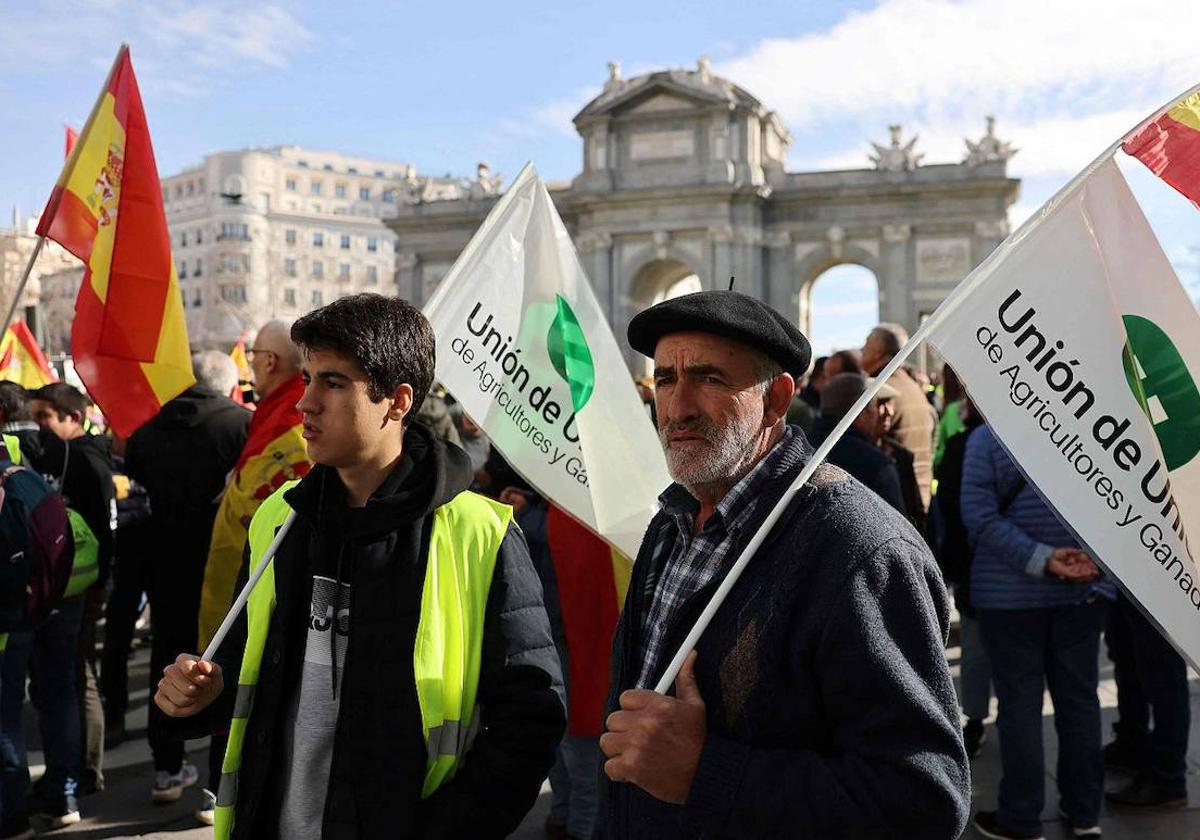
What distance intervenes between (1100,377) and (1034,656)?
2547 millimetres

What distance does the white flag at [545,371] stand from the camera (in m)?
3.75

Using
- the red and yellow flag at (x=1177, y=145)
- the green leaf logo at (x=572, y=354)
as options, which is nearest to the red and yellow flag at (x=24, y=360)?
the green leaf logo at (x=572, y=354)

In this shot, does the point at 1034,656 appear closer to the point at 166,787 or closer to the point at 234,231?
the point at 166,787

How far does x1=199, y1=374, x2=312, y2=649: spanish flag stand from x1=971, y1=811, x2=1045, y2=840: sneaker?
3.08 metres

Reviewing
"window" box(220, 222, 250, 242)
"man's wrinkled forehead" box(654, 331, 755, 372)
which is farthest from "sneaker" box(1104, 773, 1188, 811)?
"window" box(220, 222, 250, 242)

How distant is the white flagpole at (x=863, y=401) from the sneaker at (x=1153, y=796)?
359 cm

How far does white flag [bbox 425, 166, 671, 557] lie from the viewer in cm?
375

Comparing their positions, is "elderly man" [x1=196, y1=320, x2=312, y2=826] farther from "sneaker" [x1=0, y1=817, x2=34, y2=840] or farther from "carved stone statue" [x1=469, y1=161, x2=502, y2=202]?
"carved stone statue" [x1=469, y1=161, x2=502, y2=202]

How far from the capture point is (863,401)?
6.97 feet

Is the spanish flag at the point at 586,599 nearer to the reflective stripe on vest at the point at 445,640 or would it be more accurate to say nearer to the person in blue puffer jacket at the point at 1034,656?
Answer: the person in blue puffer jacket at the point at 1034,656

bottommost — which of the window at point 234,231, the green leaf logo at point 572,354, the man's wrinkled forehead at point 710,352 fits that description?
the man's wrinkled forehead at point 710,352

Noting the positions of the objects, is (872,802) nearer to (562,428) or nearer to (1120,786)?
(562,428)

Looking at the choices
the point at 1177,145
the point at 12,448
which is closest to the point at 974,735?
the point at 1177,145

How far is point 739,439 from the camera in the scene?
2.06 m
